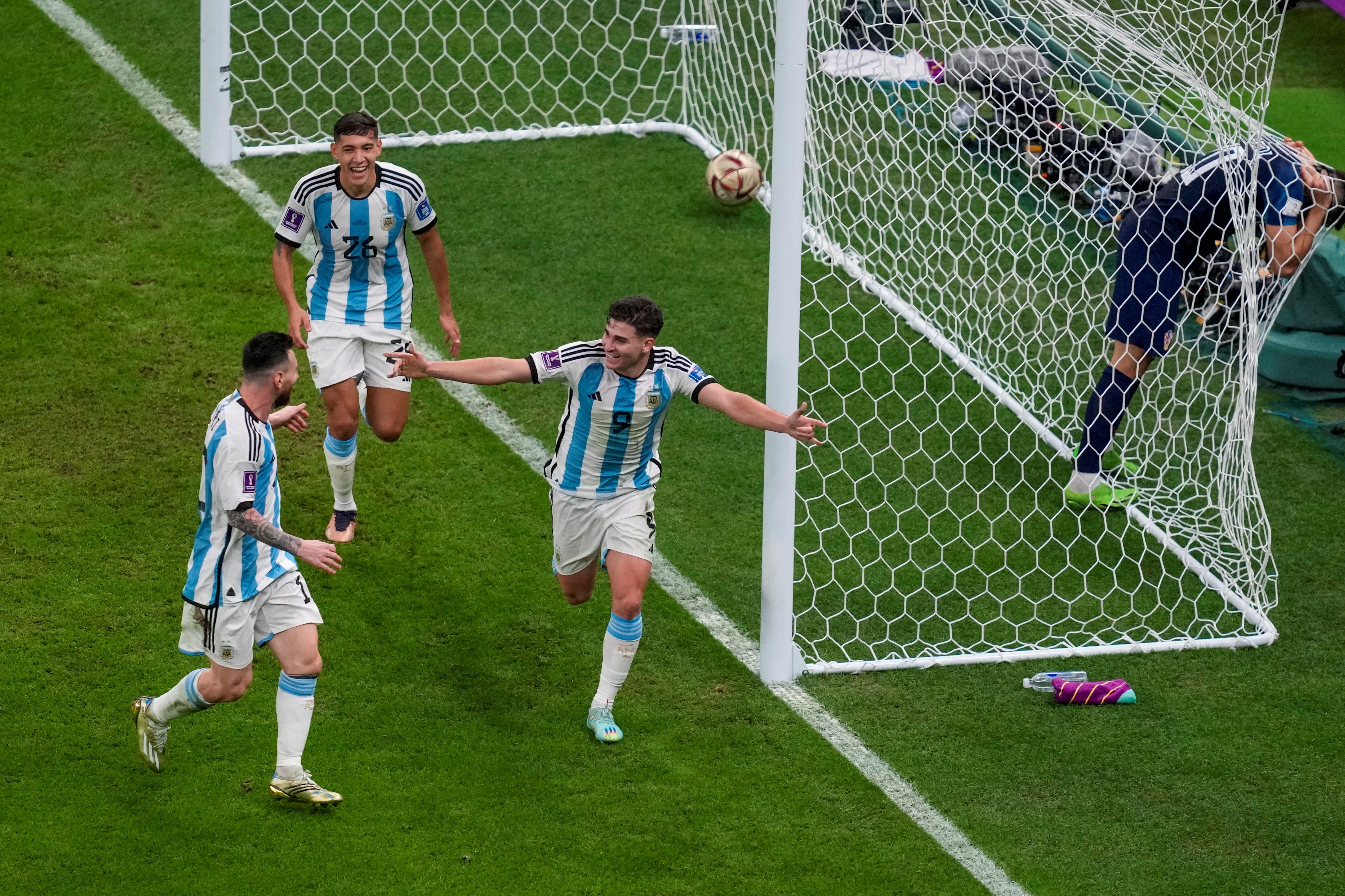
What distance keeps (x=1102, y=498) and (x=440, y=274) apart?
3314mm

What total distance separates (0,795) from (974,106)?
5770 mm

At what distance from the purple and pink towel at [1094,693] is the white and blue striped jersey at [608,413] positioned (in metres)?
1.91

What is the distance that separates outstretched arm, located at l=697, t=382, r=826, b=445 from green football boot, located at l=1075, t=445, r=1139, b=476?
2.61m

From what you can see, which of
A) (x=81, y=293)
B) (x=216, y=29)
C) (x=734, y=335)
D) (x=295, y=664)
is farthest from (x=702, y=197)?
(x=295, y=664)

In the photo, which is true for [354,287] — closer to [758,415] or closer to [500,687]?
[500,687]

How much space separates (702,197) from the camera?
10281mm

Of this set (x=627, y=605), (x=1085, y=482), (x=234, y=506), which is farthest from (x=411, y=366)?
(x=1085, y=482)

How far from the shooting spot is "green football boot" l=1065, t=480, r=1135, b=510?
796cm

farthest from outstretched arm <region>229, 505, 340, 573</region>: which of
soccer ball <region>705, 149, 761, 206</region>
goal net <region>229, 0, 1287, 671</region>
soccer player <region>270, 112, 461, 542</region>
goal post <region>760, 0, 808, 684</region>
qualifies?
soccer ball <region>705, 149, 761, 206</region>

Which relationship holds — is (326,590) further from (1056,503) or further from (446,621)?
(1056,503)

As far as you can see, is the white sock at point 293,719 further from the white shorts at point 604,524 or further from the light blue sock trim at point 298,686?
the white shorts at point 604,524

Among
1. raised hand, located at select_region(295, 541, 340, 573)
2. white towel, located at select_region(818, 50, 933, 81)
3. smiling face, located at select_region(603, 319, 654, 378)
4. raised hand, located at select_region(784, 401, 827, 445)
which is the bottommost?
raised hand, located at select_region(295, 541, 340, 573)

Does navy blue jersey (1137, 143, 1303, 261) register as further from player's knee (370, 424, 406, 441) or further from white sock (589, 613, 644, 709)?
player's knee (370, 424, 406, 441)

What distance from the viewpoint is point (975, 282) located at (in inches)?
363
